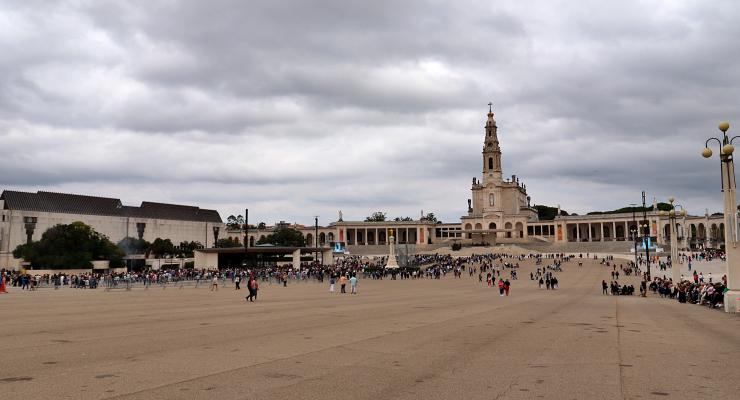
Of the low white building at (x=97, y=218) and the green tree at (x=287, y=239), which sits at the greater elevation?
the low white building at (x=97, y=218)

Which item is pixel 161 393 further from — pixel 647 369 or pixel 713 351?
pixel 713 351

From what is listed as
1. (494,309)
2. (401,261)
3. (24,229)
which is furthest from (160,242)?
(494,309)

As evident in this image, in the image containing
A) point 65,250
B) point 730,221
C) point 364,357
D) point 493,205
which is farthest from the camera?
point 493,205

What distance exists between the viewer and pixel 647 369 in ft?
34.1

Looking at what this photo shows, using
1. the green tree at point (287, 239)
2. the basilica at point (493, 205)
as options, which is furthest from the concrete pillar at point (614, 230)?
the green tree at point (287, 239)

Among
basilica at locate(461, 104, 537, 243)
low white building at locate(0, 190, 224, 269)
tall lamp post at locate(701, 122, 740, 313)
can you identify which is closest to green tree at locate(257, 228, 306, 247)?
low white building at locate(0, 190, 224, 269)

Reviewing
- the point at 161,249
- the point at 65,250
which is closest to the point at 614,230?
the point at 161,249

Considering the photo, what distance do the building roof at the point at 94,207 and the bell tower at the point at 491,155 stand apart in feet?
222

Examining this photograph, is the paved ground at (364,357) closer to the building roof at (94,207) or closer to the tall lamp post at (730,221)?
the tall lamp post at (730,221)

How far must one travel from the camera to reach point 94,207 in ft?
408

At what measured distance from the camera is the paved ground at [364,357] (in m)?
8.57

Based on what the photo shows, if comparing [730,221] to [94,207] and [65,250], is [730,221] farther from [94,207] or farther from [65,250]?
[94,207]

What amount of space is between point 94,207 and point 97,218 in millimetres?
2499

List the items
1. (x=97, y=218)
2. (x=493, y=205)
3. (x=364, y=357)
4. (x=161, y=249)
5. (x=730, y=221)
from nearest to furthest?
1. (x=364, y=357)
2. (x=730, y=221)
3. (x=161, y=249)
4. (x=97, y=218)
5. (x=493, y=205)
